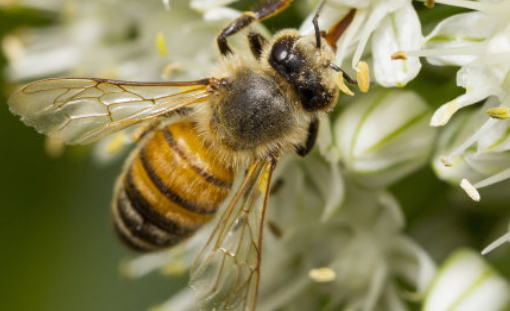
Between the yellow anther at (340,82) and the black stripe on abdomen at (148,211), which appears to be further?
the black stripe on abdomen at (148,211)

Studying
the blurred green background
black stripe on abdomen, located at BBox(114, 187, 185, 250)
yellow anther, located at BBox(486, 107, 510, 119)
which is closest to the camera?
yellow anther, located at BBox(486, 107, 510, 119)

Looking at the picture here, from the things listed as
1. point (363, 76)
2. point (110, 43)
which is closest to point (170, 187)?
point (363, 76)

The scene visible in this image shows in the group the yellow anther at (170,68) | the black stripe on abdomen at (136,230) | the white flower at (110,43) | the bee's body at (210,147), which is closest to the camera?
the bee's body at (210,147)

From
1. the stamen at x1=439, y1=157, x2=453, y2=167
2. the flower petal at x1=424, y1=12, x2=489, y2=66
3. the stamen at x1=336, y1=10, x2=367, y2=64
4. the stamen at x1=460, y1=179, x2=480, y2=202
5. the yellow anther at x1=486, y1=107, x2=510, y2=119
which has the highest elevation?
the stamen at x1=336, y1=10, x2=367, y2=64

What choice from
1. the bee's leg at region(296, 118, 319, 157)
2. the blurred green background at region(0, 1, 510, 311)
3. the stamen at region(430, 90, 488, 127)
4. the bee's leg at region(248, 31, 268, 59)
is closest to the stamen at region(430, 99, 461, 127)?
the stamen at region(430, 90, 488, 127)

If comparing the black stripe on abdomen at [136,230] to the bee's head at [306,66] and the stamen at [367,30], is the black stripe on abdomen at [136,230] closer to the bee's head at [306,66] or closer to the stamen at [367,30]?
the bee's head at [306,66]

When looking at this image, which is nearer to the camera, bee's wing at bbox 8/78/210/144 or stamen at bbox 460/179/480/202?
stamen at bbox 460/179/480/202

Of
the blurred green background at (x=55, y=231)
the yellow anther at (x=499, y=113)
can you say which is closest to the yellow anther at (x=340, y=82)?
the yellow anther at (x=499, y=113)

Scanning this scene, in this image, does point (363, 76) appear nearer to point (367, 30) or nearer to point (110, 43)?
point (367, 30)

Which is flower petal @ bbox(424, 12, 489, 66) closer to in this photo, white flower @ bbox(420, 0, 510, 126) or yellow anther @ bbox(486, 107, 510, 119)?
white flower @ bbox(420, 0, 510, 126)
